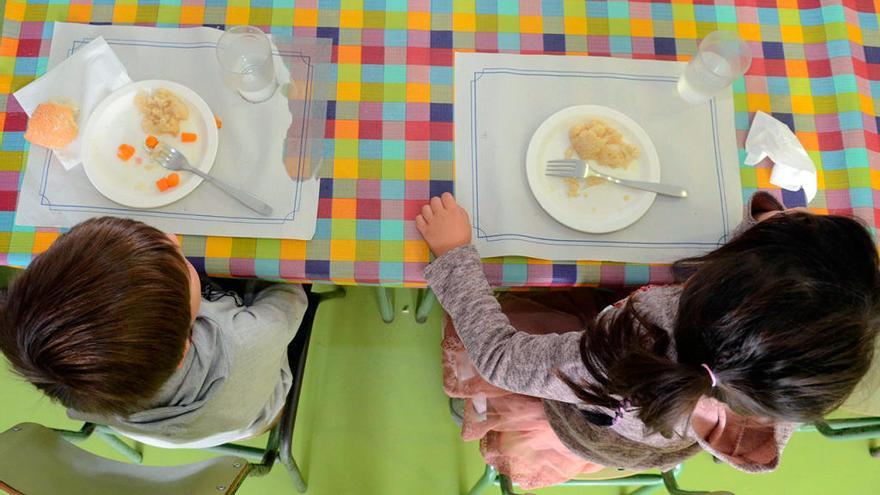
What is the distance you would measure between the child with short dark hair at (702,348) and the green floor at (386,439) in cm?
55

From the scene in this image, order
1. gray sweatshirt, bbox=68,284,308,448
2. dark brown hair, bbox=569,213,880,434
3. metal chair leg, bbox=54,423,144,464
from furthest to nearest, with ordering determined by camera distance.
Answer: metal chair leg, bbox=54,423,144,464
gray sweatshirt, bbox=68,284,308,448
dark brown hair, bbox=569,213,880,434

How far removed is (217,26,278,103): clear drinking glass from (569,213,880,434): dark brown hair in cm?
68

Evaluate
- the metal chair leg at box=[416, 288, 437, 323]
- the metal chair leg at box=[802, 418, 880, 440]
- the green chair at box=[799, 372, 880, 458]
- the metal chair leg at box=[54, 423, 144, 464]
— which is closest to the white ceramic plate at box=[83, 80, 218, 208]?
the metal chair leg at box=[54, 423, 144, 464]

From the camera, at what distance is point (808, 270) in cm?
62

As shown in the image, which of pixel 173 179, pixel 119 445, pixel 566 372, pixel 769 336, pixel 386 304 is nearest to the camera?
pixel 769 336

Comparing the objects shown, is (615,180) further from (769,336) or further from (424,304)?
(424,304)

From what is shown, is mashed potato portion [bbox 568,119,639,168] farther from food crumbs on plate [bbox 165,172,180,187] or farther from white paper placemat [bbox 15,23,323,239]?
food crumbs on plate [bbox 165,172,180,187]

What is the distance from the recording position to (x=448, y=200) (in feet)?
2.89

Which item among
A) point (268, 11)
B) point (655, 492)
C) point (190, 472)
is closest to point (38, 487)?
point (190, 472)

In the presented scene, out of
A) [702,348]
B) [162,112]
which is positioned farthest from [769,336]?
[162,112]

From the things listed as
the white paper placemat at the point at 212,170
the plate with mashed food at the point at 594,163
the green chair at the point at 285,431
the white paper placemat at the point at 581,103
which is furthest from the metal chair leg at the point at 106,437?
the plate with mashed food at the point at 594,163

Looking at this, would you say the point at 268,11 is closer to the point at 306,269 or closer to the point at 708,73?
the point at 306,269

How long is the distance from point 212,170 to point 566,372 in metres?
0.62

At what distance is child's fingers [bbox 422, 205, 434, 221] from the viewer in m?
0.87
